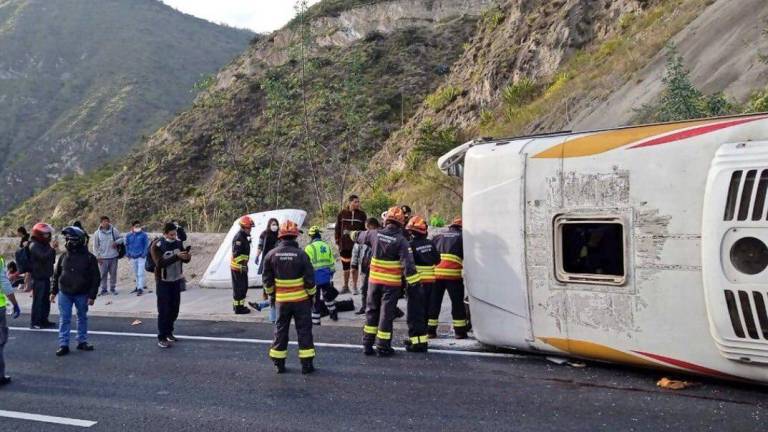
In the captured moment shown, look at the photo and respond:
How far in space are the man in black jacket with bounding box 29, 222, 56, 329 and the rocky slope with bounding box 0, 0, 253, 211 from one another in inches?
2272

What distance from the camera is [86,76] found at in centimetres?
8656

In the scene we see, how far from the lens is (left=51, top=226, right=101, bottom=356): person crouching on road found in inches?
344

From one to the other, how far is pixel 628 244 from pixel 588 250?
63 centimetres

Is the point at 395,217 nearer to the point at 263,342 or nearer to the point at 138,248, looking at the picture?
the point at 263,342

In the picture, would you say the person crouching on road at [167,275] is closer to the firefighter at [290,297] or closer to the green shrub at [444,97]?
the firefighter at [290,297]

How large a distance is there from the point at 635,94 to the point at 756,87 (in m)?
3.59

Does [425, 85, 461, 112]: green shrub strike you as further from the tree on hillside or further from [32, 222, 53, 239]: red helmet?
[32, 222, 53, 239]: red helmet

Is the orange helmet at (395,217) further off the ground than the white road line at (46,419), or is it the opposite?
the orange helmet at (395,217)

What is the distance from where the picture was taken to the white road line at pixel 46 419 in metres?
5.82

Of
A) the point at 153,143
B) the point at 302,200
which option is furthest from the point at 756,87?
the point at 153,143

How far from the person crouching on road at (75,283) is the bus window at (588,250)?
6.28 metres

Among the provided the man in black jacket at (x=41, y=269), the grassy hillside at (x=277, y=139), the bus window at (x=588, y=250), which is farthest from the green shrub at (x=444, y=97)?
the bus window at (x=588, y=250)

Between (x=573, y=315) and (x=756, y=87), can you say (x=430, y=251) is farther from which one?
(x=756, y=87)

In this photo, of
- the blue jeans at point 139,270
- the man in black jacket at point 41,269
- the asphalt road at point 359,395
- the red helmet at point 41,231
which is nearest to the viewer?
the asphalt road at point 359,395
